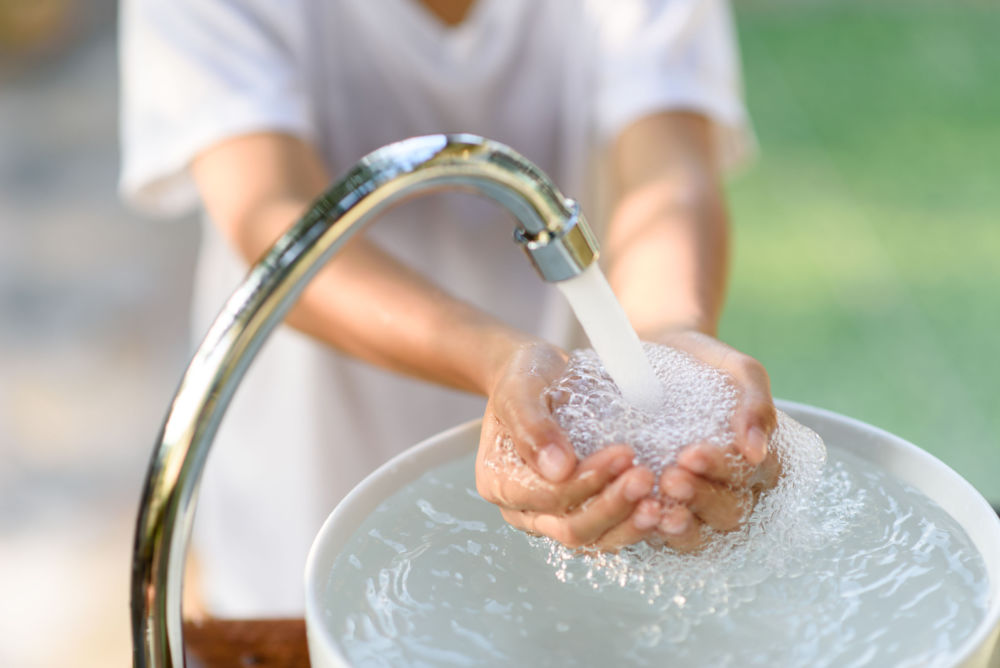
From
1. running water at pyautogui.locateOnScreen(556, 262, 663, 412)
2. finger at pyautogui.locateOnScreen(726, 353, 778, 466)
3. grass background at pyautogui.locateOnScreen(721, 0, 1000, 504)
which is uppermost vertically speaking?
grass background at pyautogui.locateOnScreen(721, 0, 1000, 504)

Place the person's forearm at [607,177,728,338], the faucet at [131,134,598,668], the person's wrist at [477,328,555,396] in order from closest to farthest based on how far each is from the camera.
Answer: the faucet at [131,134,598,668], the person's wrist at [477,328,555,396], the person's forearm at [607,177,728,338]

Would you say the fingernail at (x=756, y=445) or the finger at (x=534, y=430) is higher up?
the finger at (x=534, y=430)

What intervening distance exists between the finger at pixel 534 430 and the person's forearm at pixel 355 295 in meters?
0.07

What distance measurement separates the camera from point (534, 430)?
52 centimetres

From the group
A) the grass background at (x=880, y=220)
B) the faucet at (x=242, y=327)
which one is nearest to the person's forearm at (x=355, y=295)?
the faucet at (x=242, y=327)

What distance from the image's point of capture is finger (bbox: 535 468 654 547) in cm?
50

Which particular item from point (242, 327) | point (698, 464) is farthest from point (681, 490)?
point (242, 327)

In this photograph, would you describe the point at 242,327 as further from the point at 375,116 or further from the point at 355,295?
the point at 375,116

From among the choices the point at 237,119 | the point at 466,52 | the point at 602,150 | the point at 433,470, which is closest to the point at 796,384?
the point at 602,150

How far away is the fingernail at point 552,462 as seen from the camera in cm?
50

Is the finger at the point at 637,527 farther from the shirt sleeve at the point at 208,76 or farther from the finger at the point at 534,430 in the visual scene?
the shirt sleeve at the point at 208,76

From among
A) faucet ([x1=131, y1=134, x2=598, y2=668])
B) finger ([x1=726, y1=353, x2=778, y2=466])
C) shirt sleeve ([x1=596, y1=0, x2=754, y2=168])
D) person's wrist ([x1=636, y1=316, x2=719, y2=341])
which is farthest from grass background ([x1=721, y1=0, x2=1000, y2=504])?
faucet ([x1=131, y1=134, x2=598, y2=668])

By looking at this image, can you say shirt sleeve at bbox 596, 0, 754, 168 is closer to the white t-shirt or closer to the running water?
the white t-shirt

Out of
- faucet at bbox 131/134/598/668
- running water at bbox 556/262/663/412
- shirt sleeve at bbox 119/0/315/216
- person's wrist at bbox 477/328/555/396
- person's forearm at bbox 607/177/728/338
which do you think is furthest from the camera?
shirt sleeve at bbox 119/0/315/216
